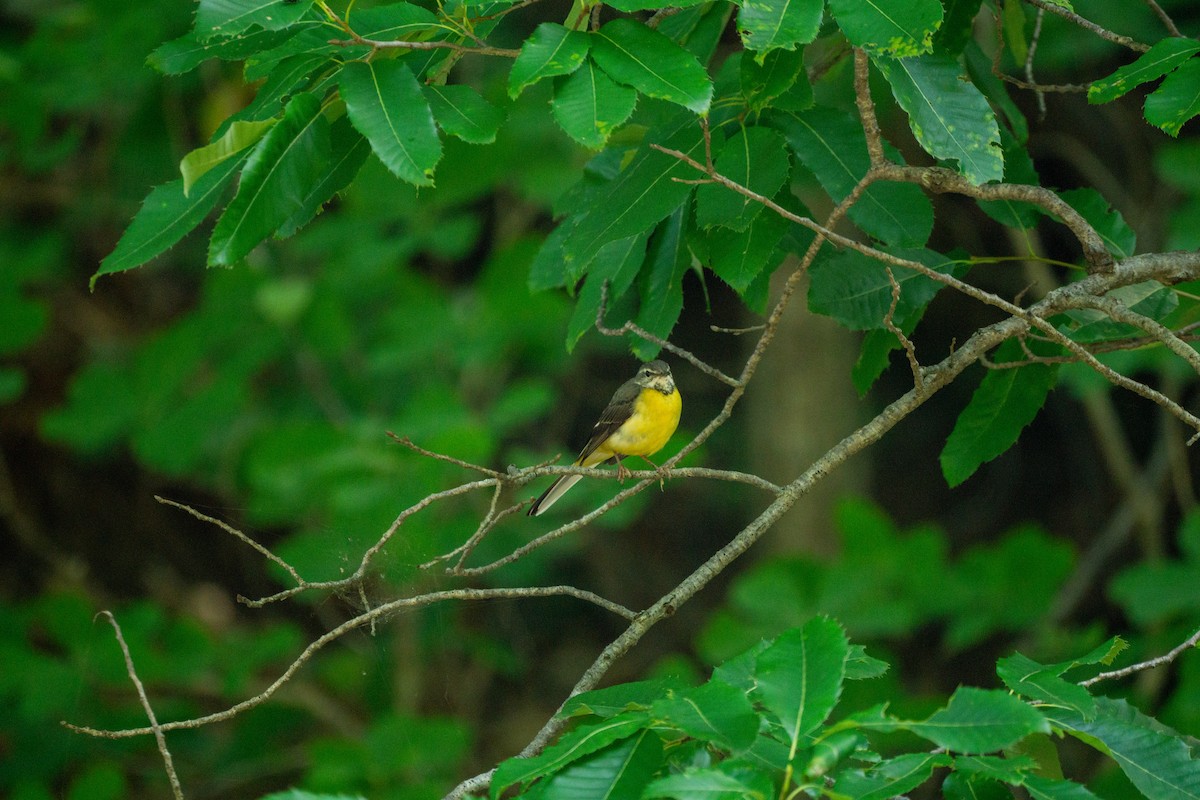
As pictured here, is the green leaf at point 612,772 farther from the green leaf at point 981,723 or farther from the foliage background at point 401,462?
the foliage background at point 401,462

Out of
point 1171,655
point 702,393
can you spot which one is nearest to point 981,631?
point 702,393

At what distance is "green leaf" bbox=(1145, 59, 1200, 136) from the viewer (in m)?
2.15

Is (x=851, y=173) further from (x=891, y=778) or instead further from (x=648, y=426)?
(x=648, y=426)

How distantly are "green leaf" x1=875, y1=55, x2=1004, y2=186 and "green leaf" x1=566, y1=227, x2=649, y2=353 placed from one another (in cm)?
69

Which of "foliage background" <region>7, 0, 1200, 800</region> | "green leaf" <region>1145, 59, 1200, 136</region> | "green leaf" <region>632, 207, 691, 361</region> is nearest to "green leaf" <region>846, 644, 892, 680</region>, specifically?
"green leaf" <region>632, 207, 691, 361</region>

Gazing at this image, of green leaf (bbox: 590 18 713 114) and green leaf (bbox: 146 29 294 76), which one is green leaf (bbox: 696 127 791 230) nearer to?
green leaf (bbox: 590 18 713 114)

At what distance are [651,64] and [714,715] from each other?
105 centimetres

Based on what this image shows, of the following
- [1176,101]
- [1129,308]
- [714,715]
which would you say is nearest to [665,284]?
[1129,308]

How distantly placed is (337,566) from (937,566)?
14.9 feet

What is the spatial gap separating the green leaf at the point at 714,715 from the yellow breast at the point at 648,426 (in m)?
2.04

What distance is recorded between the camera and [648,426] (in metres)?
3.67

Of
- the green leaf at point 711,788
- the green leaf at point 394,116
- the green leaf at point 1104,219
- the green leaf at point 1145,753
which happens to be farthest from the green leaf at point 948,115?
the green leaf at point 711,788

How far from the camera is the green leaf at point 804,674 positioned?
60.0 inches

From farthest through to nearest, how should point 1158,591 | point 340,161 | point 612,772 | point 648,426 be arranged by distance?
point 1158,591 → point 648,426 → point 340,161 → point 612,772
